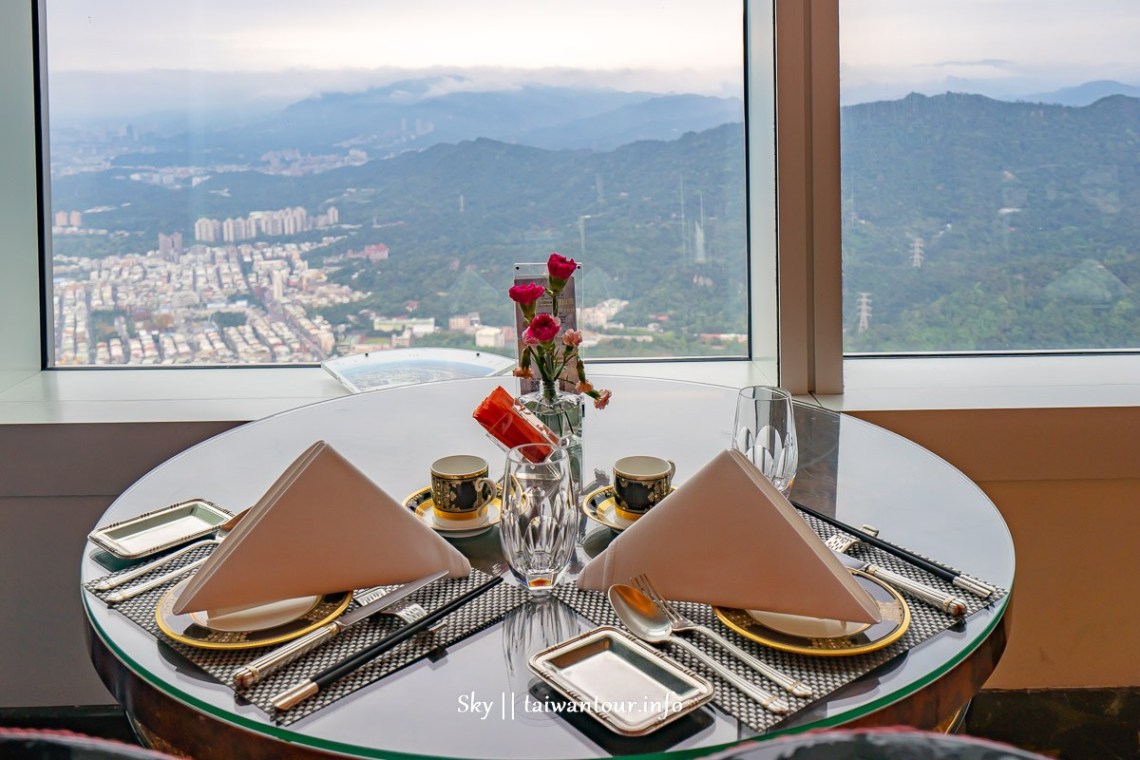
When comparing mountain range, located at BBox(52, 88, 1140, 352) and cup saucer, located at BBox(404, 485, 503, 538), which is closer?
cup saucer, located at BBox(404, 485, 503, 538)

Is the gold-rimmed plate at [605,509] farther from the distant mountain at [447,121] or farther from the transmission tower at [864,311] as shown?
the distant mountain at [447,121]

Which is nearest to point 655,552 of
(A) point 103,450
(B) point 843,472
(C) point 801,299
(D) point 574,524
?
(D) point 574,524

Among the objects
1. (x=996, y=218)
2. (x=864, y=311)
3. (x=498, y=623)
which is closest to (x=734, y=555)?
(x=498, y=623)

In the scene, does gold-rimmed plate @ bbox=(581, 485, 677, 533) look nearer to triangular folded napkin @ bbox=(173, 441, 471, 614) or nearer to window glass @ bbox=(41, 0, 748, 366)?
triangular folded napkin @ bbox=(173, 441, 471, 614)

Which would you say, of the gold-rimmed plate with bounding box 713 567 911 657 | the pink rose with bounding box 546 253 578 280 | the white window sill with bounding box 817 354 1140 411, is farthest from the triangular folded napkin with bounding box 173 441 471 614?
the white window sill with bounding box 817 354 1140 411

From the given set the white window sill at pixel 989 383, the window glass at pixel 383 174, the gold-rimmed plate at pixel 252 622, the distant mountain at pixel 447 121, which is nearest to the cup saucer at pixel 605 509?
the gold-rimmed plate at pixel 252 622

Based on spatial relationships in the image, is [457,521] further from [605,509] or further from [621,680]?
[621,680]

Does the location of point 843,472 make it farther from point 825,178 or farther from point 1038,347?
point 1038,347
